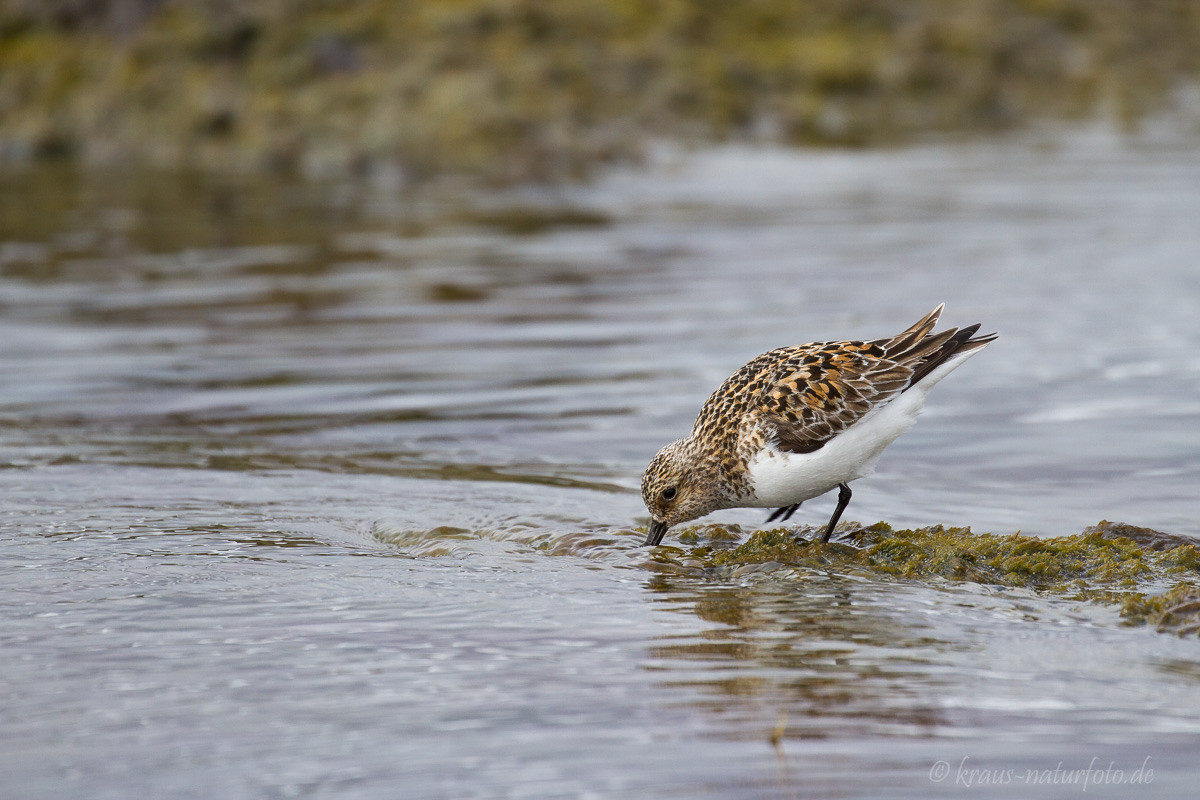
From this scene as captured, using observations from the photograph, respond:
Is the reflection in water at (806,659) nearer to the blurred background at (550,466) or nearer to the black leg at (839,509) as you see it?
the blurred background at (550,466)

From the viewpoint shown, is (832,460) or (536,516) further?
(536,516)

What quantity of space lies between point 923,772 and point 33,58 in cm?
4235

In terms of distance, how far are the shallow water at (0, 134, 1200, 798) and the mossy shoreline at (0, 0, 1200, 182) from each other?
13328mm

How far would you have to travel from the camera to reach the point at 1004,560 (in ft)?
26.2

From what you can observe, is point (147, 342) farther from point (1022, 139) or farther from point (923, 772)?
point (1022, 139)

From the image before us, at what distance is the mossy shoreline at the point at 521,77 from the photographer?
120 ft

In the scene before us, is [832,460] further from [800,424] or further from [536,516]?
[536,516]

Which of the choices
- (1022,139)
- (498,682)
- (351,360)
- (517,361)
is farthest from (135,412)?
(1022,139)

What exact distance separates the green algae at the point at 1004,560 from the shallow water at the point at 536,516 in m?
0.20

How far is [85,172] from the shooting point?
36.0 metres

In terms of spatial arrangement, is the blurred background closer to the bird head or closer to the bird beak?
the bird beak

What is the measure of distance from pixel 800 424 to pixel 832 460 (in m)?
0.26

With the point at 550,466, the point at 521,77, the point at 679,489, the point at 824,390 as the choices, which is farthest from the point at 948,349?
the point at 521,77

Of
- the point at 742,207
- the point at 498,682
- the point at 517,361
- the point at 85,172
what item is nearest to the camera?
the point at 498,682
